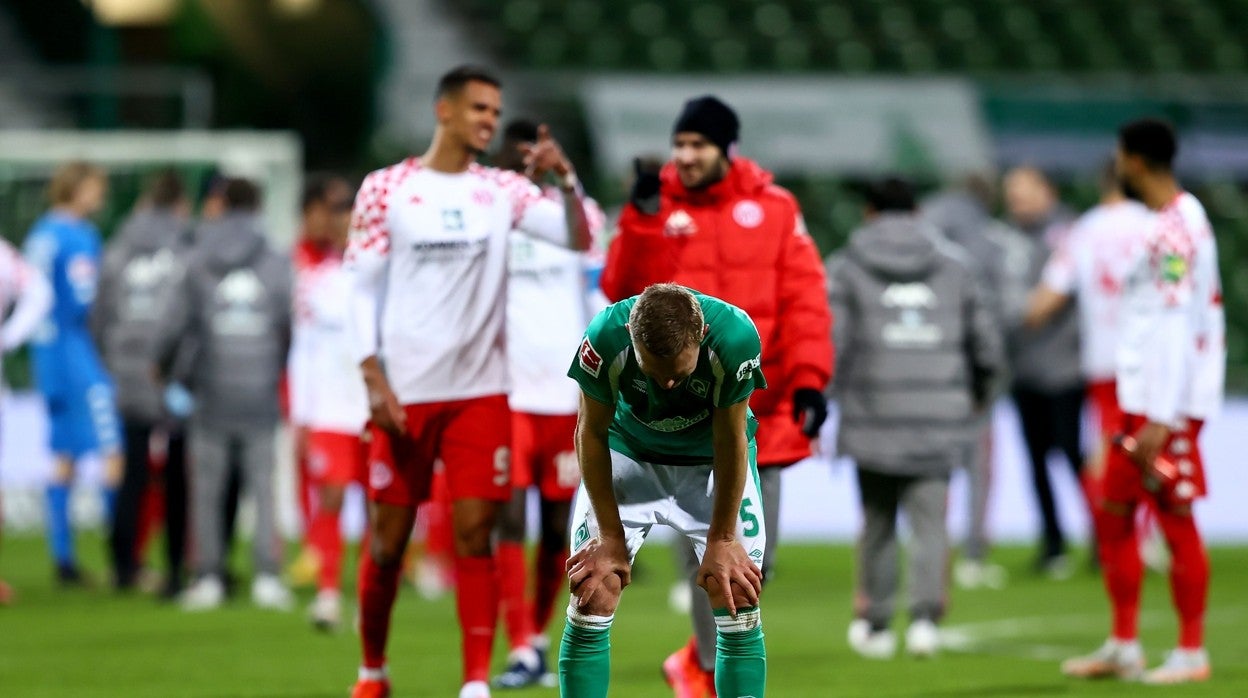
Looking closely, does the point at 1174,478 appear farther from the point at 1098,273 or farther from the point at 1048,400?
the point at 1048,400

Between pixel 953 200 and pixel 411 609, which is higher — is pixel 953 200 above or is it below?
above

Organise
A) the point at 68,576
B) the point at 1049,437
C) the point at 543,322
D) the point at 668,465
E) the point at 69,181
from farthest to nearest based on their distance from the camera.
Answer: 1. the point at 1049,437
2. the point at 68,576
3. the point at 69,181
4. the point at 543,322
5. the point at 668,465

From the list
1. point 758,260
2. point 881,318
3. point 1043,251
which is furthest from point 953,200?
point 758,260

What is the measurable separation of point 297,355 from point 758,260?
5263 mm

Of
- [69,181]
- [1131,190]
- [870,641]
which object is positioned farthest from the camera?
[69,181]

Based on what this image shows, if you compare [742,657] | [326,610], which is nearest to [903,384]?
[326,610]

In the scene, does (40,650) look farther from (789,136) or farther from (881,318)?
(789,136)

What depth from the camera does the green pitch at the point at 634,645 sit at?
343 inches

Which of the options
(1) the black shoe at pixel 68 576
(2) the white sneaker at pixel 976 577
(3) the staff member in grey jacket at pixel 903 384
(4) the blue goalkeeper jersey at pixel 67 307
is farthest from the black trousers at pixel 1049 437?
(1) the black shoe at pixel 68 576

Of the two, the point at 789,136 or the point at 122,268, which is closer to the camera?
the point at 122,268

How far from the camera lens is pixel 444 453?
301 inches

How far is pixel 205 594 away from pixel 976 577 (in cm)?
505

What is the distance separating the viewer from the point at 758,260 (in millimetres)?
7801

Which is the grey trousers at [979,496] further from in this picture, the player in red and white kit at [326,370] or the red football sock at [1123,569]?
the player in red and white kit at [326,370]
